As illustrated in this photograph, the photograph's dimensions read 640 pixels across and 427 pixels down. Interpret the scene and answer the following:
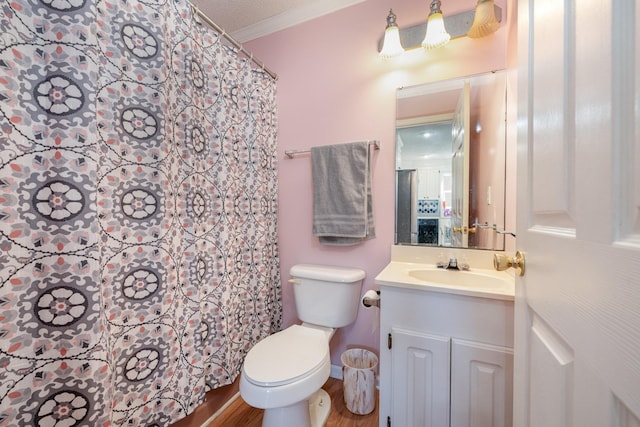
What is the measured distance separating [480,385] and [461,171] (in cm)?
98

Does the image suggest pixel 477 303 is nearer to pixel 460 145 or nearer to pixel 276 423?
pixel 460 145

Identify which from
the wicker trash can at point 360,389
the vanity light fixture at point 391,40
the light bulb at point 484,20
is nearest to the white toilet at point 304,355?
the wicker trash can at point 360,389

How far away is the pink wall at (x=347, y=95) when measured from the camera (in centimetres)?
134

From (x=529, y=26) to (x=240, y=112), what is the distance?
4.21 ft

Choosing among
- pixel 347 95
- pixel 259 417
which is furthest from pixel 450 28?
pixel 259 417

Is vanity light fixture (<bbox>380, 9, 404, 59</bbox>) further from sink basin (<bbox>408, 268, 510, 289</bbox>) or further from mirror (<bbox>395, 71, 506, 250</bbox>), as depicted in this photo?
sink basin (<bbox>408, 268, 510, 289</bbox>)

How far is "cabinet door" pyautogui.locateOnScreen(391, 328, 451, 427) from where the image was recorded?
96 cm

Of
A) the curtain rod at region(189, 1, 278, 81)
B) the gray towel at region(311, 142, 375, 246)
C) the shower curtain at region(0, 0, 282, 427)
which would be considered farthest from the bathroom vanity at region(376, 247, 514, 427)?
the curtain rod at region(189, 1, 278, 81)

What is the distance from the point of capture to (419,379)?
1.00 m

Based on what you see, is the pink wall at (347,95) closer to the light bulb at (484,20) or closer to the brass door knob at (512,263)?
the light bulb at (484,20)

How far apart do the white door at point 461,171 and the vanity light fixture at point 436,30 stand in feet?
0.84

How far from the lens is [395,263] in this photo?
4.56 ft

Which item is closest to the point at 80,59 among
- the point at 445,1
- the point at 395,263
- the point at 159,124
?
the point at 159,124

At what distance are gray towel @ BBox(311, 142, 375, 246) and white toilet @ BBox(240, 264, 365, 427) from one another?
0.24 metres
